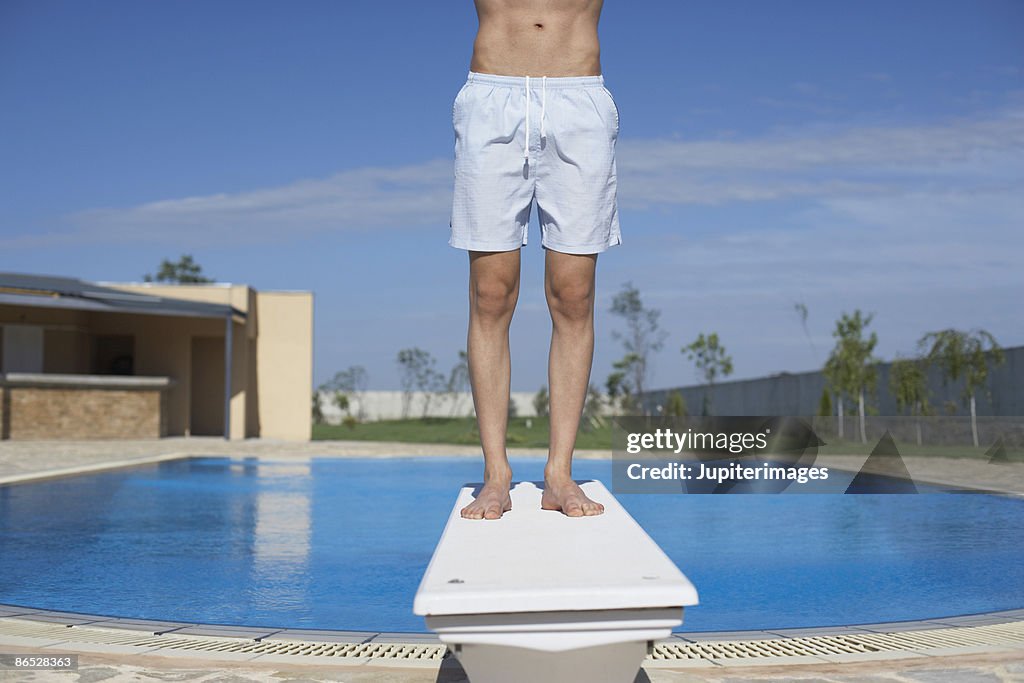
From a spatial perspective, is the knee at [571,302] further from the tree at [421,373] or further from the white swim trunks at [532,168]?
the tree at [421,373]

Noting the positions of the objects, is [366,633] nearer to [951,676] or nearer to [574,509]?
[574,509]

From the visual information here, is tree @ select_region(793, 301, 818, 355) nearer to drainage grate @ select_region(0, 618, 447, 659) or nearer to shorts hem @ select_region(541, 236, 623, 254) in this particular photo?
drainage grate @ select_region(0, 618, 447, 659)

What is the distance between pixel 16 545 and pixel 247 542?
1536 mm

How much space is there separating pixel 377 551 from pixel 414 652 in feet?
12.4

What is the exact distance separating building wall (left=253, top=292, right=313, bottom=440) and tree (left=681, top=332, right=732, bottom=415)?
11168 millimetres

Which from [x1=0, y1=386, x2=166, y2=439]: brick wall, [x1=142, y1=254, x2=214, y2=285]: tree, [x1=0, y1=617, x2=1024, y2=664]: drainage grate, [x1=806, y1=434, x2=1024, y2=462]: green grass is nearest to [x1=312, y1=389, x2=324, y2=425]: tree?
[x1=142, y1=254, x2=214, y2=285]: tree

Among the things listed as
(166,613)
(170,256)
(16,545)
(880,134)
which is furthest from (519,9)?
(170,256)

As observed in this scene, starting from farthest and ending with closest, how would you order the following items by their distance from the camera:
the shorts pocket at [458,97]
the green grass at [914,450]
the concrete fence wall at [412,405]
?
the concrete fence wall at [412,405] < the green grass at [914,450] < the shorts pocket at [458,97]

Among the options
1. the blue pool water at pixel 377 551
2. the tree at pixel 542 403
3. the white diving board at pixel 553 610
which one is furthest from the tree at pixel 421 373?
the white diving board at pixel 553 610

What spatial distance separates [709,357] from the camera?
25859 millimetres

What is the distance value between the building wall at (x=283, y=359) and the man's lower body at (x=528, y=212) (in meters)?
17.7

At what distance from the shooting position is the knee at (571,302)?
265 cm

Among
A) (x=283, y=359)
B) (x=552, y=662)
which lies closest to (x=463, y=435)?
(x=283, y=359)

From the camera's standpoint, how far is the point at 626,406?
26109mm
